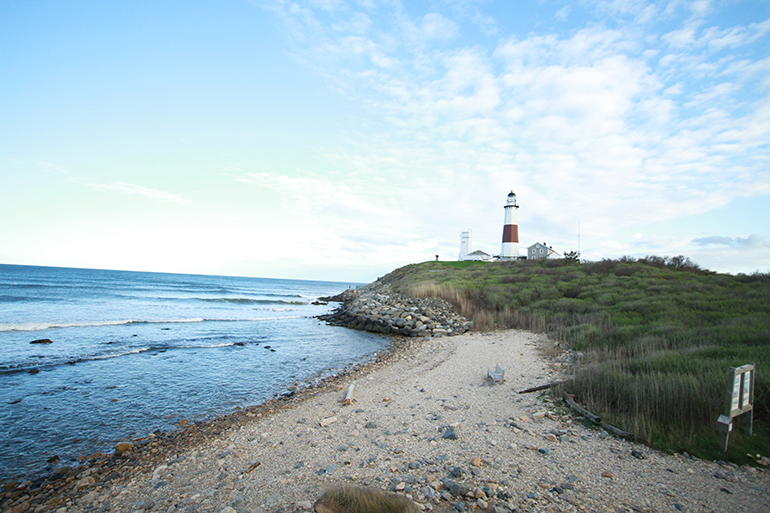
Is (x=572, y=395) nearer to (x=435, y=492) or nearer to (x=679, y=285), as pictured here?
(x=435, y=492)

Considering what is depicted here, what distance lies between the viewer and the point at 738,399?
4914 millimetres

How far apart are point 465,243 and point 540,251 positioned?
1620 cm

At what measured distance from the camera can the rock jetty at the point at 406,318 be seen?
1934cm

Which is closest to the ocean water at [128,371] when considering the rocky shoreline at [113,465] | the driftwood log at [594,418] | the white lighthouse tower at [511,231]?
the rocky shoreline at [113,465]

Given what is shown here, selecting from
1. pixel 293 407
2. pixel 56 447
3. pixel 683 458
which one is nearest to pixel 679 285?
pixel 683 458

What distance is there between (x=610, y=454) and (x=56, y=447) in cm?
996

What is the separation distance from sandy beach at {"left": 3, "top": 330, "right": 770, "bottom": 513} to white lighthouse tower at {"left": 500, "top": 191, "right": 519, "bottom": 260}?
42.4 meters

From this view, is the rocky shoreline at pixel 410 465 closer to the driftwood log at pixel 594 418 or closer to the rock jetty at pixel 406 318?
the driftwood log at pixel 594 418

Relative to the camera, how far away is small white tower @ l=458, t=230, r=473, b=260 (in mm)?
64688

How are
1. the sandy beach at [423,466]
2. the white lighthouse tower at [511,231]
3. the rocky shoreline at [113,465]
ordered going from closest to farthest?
the sandy beach at [423,466] < the rocky shoreline at [113,465] < the white lighthouse tower at [511,231]

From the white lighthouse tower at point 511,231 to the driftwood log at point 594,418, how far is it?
43371 millimetres

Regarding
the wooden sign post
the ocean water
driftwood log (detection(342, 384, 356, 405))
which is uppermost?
the wooden sign post

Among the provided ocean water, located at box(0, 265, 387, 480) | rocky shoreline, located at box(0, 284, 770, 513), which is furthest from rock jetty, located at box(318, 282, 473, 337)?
rocky shoreline, located at box(0, 284, 770, 513)

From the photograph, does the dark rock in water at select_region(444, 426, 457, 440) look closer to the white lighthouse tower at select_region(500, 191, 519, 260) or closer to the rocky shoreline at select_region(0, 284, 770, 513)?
the rocky shoreline at select_region(0, 284, 770, 513)
